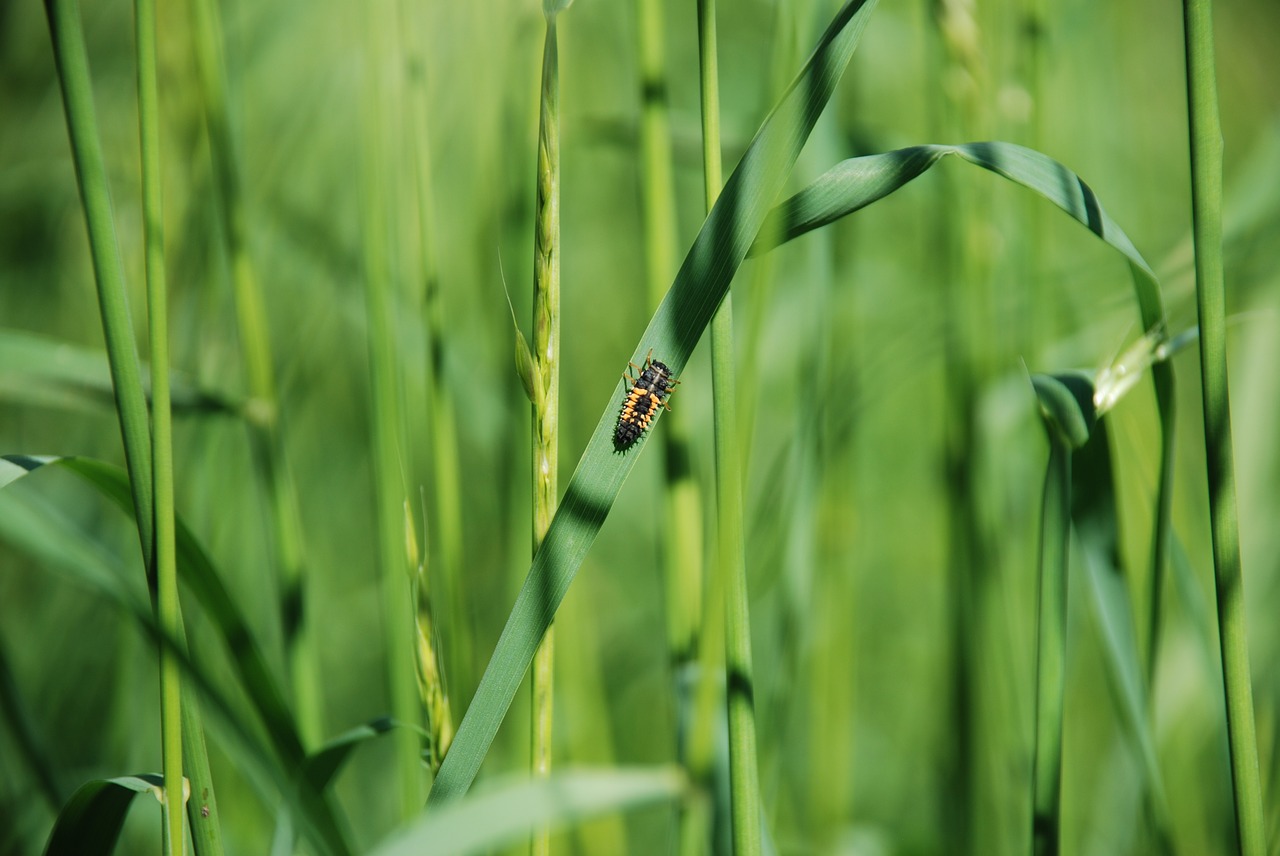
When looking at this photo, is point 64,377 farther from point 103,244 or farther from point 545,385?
point 545,385

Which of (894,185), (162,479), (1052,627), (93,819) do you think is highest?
(894,185)

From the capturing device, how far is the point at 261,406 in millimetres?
906

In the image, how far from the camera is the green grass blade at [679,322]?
0.54 meters

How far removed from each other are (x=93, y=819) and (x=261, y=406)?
1.52 ft

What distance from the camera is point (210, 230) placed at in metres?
1.18

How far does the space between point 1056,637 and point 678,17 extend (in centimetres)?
285

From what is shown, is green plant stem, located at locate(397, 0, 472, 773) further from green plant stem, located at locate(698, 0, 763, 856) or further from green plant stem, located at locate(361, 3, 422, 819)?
green plant stem, located at locate(698, 0, 763, 856)

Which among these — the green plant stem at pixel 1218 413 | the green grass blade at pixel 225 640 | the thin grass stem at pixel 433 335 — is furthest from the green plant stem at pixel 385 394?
the green plant stem at pixel 1218 413

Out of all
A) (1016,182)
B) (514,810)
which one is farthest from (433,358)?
(1016,182)

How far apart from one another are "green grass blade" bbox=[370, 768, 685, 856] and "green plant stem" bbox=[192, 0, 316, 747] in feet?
1.49

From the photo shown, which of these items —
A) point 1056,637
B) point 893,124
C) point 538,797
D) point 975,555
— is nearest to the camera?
point 538,797

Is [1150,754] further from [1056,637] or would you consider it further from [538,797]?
[538,797]

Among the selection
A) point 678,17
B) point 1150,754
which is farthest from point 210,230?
point 678,17

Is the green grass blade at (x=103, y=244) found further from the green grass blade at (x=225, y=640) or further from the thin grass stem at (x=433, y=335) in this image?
the thin grass stem at (x=433, y=335)
